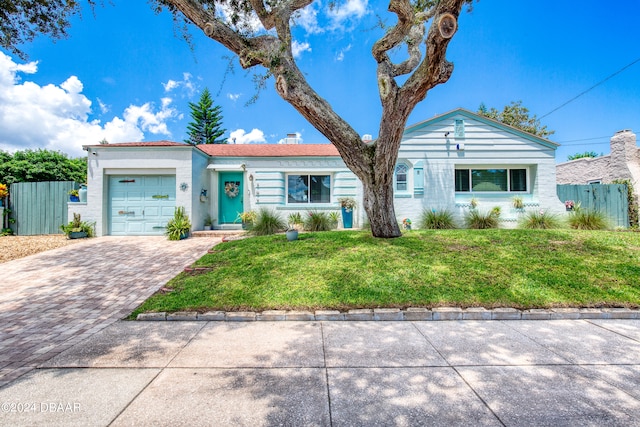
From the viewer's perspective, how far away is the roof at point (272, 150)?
1198cm

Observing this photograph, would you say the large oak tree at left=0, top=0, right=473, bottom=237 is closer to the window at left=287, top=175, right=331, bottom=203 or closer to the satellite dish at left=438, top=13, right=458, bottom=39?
the satellite dish at left=438, top=13, right=458, bottom=39

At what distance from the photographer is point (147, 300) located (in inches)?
179

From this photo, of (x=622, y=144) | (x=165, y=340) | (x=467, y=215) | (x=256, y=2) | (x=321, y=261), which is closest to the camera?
(x=165, y=340)

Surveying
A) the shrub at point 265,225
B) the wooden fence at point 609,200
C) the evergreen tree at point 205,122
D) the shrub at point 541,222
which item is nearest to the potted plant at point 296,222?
the shrub at point 265,225

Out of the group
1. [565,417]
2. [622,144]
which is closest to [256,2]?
[565,417]

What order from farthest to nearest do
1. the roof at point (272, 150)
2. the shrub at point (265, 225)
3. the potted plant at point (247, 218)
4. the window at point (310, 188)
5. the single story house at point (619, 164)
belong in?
the single story house at point (619, 164), the window at point (310, 188), the roof at point (272, 150), the potted plant at point (247, 218), the shrub at point (265, 225)

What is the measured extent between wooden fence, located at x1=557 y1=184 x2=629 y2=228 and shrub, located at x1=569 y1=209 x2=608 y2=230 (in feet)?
10.9

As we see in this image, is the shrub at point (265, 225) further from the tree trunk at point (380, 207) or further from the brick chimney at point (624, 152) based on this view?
the brick chimney at point (624, 152)

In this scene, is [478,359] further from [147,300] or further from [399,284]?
[147,300]

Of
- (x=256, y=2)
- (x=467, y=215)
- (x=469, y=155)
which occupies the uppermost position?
(x=256, y=2)

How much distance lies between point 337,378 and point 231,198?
10.9 metres

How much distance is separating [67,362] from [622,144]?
20235mm

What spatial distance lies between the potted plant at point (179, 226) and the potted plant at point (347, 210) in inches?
235

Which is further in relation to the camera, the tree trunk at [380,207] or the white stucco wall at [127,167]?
the white stucco wall at [127,167]
